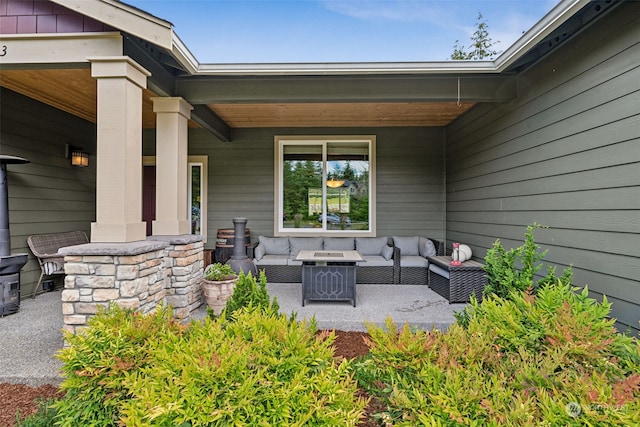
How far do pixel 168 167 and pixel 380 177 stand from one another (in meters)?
3.93

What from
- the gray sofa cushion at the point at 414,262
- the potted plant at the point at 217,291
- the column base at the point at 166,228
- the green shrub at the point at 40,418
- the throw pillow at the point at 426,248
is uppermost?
the column base at the point at 166,228

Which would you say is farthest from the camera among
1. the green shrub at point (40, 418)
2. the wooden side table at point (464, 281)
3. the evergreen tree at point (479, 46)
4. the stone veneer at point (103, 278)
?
the evergreen tree at point (479, 46)

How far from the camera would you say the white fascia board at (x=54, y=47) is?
2.99 m

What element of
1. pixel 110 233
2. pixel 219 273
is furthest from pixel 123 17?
pixel 219 273

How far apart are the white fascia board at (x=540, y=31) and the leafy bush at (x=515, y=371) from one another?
2.23 m

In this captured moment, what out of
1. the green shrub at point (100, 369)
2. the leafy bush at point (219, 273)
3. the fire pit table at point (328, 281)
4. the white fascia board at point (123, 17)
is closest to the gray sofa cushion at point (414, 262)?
the fire pit table at point (328, 281)

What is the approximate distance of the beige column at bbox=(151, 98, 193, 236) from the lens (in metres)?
3.89

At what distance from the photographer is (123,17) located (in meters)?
2.85

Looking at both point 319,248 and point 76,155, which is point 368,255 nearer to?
point 319,248

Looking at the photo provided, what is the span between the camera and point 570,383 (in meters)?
1.32

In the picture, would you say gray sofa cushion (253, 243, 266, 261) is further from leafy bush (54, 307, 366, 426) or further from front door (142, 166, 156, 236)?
leafy bush (54, 307, 366, 426)

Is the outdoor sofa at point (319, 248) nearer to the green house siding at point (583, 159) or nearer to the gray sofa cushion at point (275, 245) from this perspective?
the gray sofa cushion at point (275, 245)

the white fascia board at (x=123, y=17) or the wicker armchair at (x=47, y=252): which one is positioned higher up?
the white fascia board at (x=123, y=17)

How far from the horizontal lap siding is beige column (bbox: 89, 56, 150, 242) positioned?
3495 millimetres
